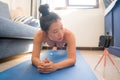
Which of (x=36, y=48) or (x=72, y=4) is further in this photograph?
(x=72, y=4)

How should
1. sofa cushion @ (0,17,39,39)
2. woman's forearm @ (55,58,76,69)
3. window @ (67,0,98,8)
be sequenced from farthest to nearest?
window @ (67,0,98,8) < sofa cushion @ (0,17,39,39) < woman's forearm @ (55,58,76,69)

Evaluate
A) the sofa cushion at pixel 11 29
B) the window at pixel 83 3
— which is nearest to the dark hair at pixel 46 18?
the sofa cushion at pixel 11 29

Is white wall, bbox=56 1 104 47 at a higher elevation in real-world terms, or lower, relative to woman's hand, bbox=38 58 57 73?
higher

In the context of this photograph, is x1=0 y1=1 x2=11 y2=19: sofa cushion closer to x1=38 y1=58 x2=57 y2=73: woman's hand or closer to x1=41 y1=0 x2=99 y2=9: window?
x1=41 y1=0 x2=99 y2=9: window

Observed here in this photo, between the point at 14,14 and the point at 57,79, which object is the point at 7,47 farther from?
the point at 14,14

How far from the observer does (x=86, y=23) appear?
337 cm

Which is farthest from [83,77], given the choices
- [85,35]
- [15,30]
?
[85,35]

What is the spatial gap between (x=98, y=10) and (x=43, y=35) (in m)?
2.45

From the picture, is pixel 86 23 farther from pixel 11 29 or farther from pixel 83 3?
pixel 11 29

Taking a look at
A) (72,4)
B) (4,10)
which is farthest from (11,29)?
(72,4)

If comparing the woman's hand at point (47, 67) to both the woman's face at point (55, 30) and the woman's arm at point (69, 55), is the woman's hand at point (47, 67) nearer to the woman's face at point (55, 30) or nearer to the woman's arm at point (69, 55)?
the woman's arm at point (69, 55)

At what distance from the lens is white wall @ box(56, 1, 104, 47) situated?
3.33 m

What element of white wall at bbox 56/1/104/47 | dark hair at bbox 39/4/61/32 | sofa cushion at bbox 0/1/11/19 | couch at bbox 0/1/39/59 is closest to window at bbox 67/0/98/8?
white wall at bbox 56/1/104/47

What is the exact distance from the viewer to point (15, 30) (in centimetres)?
151
